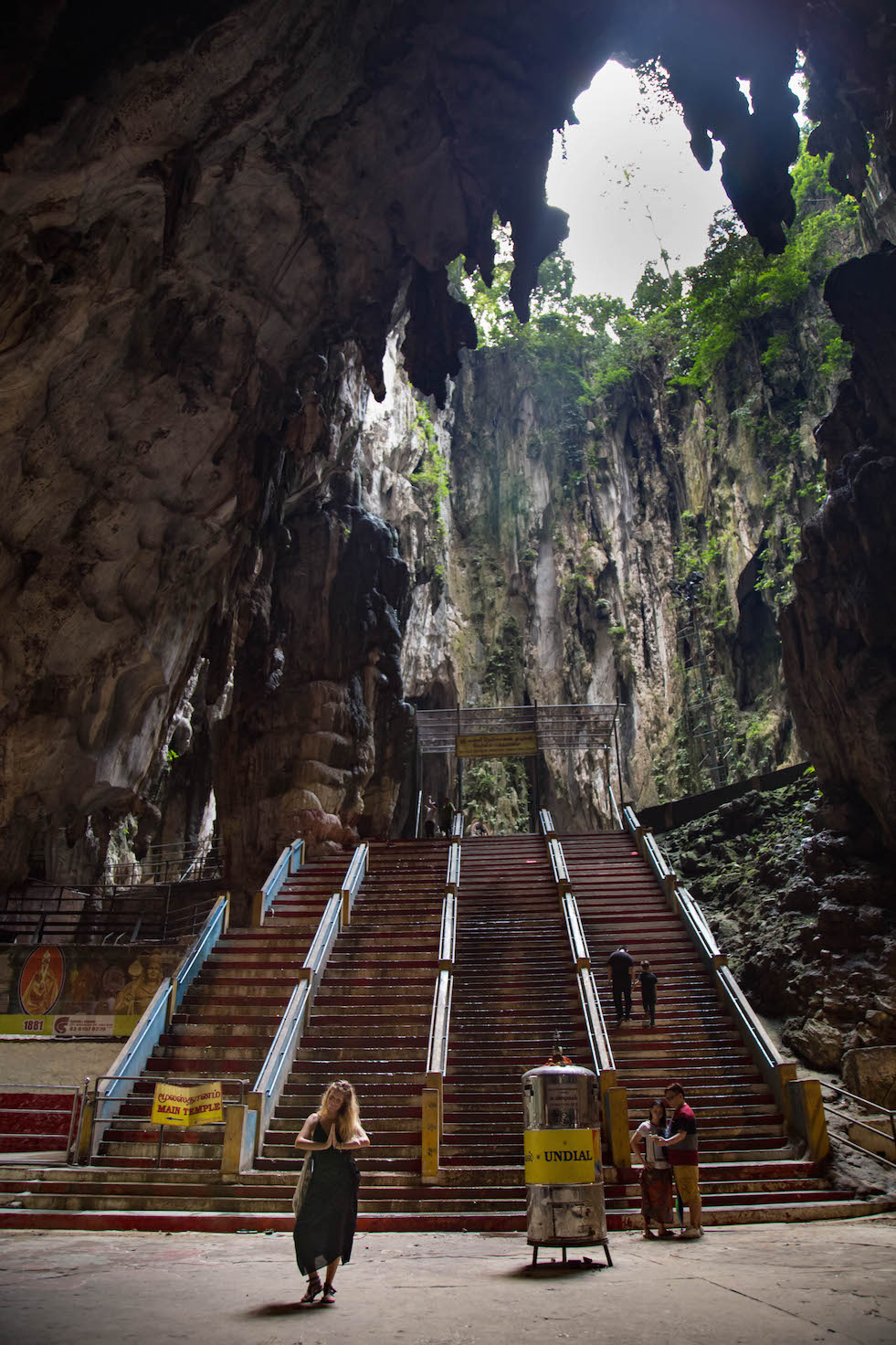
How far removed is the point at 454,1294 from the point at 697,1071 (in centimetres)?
658

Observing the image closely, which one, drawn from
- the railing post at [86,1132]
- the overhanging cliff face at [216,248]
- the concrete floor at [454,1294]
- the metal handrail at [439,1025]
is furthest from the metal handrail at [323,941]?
the concrete floor at [454,1294]

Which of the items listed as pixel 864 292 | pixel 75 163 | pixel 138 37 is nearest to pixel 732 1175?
pixel 75 163

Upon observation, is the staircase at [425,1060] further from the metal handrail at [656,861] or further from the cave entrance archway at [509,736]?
the cave entrance archway at [509,736]

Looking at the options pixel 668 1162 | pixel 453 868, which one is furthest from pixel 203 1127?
pixel 453 868

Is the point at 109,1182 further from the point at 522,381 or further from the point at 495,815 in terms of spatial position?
the point at 522,381

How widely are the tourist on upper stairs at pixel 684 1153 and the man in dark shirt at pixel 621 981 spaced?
465cm

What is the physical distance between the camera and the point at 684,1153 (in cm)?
626

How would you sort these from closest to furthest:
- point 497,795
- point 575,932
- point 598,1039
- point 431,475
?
point 598,1039, point 575,932, point 431,475, point 497,795

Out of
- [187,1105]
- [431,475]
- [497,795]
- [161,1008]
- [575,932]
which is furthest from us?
[497,795]

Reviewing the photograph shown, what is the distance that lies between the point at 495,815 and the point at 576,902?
15.8m

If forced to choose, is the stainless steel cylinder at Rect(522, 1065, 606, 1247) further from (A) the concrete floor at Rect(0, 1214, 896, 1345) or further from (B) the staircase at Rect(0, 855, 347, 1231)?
(B) the staircase at Rect(0, 855, 347, 1231)

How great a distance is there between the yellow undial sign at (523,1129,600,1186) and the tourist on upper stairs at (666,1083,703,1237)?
1322 mm

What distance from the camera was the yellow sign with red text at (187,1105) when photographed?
833cm

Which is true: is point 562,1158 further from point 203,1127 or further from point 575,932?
point 575,932
